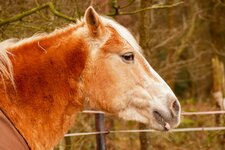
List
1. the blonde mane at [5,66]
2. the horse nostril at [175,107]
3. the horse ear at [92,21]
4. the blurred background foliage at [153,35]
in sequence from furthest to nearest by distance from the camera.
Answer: the blurred background foliage at [153,35], the horse nostril at [175,107], the horse ear at [92,21], the blonde mane at [5,66]

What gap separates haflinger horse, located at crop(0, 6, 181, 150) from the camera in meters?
3.92

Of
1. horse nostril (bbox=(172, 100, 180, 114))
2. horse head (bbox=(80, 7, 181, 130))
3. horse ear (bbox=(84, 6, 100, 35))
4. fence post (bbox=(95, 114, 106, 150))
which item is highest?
horse ear (bbox=(84, 6, 100, 35))

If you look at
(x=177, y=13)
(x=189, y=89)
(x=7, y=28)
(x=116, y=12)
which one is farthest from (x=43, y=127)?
(x=189, y=89)

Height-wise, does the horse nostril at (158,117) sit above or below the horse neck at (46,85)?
below

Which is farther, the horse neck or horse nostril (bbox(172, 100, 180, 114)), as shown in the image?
horse nostril (bbox(172, 100, 180, 114))

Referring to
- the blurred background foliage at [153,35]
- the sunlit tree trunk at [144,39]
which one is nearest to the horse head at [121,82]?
the blurred background foliage at [153,35]

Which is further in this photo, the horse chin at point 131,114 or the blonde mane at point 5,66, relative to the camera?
the horse chin at point 131,114

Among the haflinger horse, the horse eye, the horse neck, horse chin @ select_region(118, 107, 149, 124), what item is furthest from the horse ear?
horse chin @ select_region(118, 107, 149, 124)

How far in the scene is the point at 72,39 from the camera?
4195mm

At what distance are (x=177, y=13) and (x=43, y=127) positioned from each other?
12.8 metres

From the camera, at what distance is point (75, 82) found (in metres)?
4.14

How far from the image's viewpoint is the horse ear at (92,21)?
4117 mm

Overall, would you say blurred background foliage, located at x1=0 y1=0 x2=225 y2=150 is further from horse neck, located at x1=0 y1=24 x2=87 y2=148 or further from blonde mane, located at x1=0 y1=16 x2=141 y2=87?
horse neck, located at x1=0 y1=24 x2=87 y2=148

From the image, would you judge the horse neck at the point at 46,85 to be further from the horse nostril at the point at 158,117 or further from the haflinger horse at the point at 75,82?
the horse nostril at the point at 158,117
